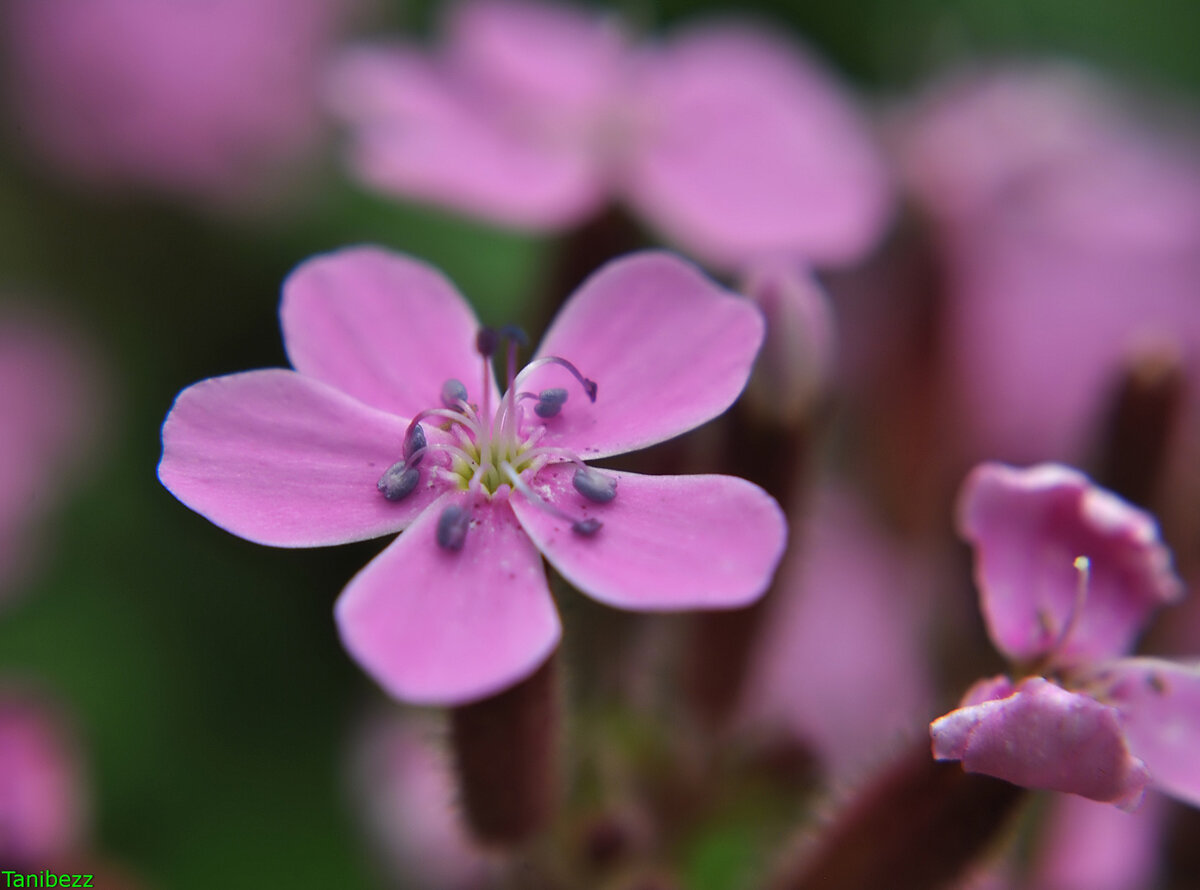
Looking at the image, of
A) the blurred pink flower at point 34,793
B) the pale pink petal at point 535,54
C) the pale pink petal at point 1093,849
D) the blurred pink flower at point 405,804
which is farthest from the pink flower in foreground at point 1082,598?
the pale pink petal at point 535,54

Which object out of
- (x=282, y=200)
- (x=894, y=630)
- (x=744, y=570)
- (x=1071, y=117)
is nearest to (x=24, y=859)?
(x=744, y=570)

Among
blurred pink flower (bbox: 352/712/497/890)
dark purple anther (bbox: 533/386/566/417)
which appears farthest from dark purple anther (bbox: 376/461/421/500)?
blurred pink flower (bbox: 352/712/497/890)

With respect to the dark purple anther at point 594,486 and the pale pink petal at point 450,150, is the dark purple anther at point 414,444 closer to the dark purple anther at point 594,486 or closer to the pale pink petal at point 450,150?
the dark purple anther at point 594,486

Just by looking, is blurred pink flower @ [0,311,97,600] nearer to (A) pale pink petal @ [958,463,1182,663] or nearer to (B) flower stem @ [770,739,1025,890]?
(B) flower stem @ [770,739,1025,890]

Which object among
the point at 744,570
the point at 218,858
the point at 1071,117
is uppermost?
the point at 1071,117

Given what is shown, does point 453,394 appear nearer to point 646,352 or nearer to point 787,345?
point 646,352

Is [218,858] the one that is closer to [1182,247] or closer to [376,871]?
[376,871]
